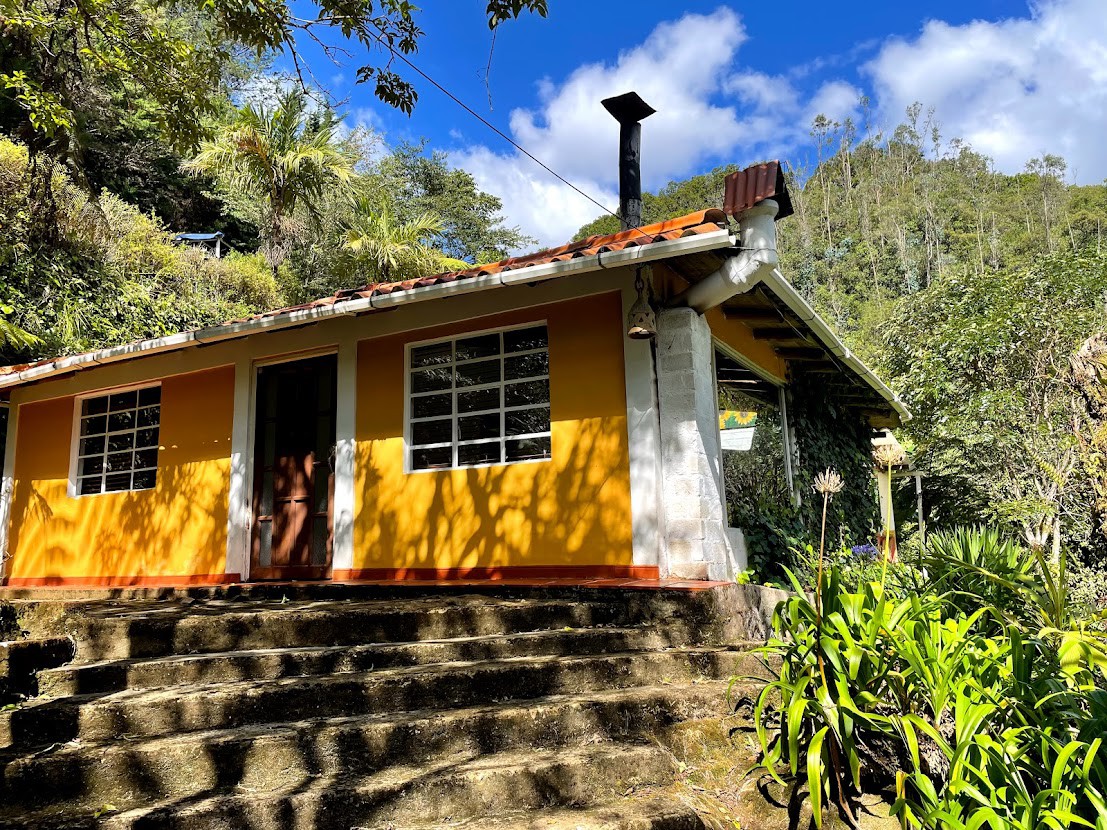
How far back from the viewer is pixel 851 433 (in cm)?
1033

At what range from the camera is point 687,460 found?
536 cm

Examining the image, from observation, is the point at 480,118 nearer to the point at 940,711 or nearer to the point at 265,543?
the point at 265,543

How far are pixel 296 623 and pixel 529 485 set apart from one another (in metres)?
2.25

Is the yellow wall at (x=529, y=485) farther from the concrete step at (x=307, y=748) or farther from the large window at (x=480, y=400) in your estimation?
the concrete step at (x=307, y=748)

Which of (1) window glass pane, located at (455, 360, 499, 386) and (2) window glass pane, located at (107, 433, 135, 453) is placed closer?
(1) window glass pane, located at (455, 360, 499, 386)

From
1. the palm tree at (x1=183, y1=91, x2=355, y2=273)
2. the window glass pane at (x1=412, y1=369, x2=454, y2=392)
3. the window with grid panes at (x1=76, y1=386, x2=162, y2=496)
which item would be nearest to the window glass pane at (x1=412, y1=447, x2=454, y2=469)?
the window glass pane at (x1=412, y1=369, x2=454, y2=392)

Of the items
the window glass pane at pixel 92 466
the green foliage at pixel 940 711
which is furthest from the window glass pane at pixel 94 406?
the green foliage at pixel 940 711

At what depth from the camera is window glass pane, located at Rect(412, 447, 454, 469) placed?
6.34 metres

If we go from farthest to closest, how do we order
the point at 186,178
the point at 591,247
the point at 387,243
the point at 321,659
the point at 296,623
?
the point at 186,178 → the point at 387,243 → the point at 591,247 → the point at 296,623 → the point at 321,659

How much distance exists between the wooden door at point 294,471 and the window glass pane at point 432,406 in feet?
3.22

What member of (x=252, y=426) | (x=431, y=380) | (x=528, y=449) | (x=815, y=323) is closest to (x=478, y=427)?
(x=528, y=449)

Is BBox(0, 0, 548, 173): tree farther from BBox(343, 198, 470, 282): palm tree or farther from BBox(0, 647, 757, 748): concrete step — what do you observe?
BBox(343, 198, 470, 282): palm tree

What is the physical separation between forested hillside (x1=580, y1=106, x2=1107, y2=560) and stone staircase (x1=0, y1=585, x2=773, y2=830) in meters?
2.03

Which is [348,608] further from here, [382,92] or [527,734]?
[382,92]
